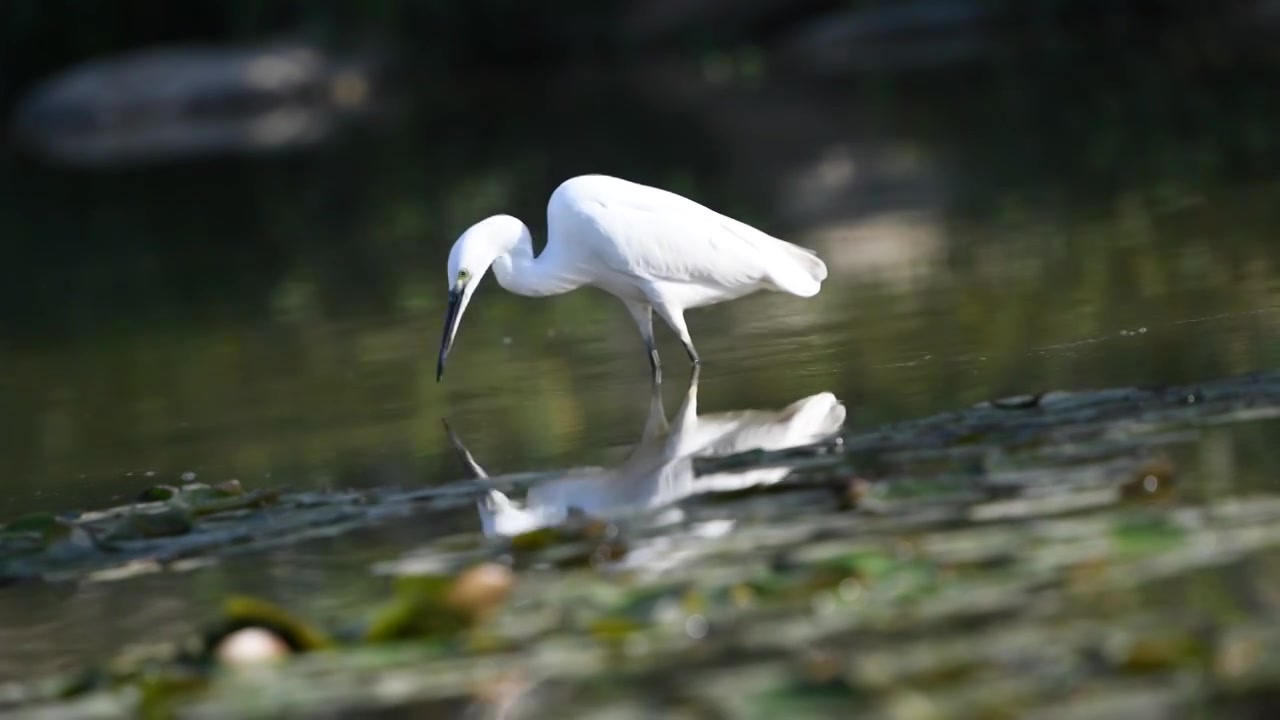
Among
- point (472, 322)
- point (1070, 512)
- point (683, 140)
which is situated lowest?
point (1070, 512)

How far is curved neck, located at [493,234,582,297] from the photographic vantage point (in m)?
6.65

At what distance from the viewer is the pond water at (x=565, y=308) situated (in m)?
5.71

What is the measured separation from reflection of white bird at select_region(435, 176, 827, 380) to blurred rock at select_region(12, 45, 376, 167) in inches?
654

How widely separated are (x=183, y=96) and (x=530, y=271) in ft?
59.7

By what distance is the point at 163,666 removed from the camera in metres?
3.68

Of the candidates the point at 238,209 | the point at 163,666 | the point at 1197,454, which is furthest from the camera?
the point at 238,209

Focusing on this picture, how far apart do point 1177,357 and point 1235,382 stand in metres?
0.84

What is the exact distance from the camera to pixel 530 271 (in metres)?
6.68

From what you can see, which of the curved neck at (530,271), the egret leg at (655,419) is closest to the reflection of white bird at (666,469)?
the egret leg at (655,419)

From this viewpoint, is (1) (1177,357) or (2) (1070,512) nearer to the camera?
(2) (1070,512)

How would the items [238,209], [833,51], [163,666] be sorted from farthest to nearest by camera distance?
[833,51] → [238,209] → [163,666]

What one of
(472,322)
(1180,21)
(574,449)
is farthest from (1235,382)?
(1180,21)

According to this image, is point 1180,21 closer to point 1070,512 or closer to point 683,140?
point 683,140

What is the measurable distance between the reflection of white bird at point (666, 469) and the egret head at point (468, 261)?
0.32 metres
